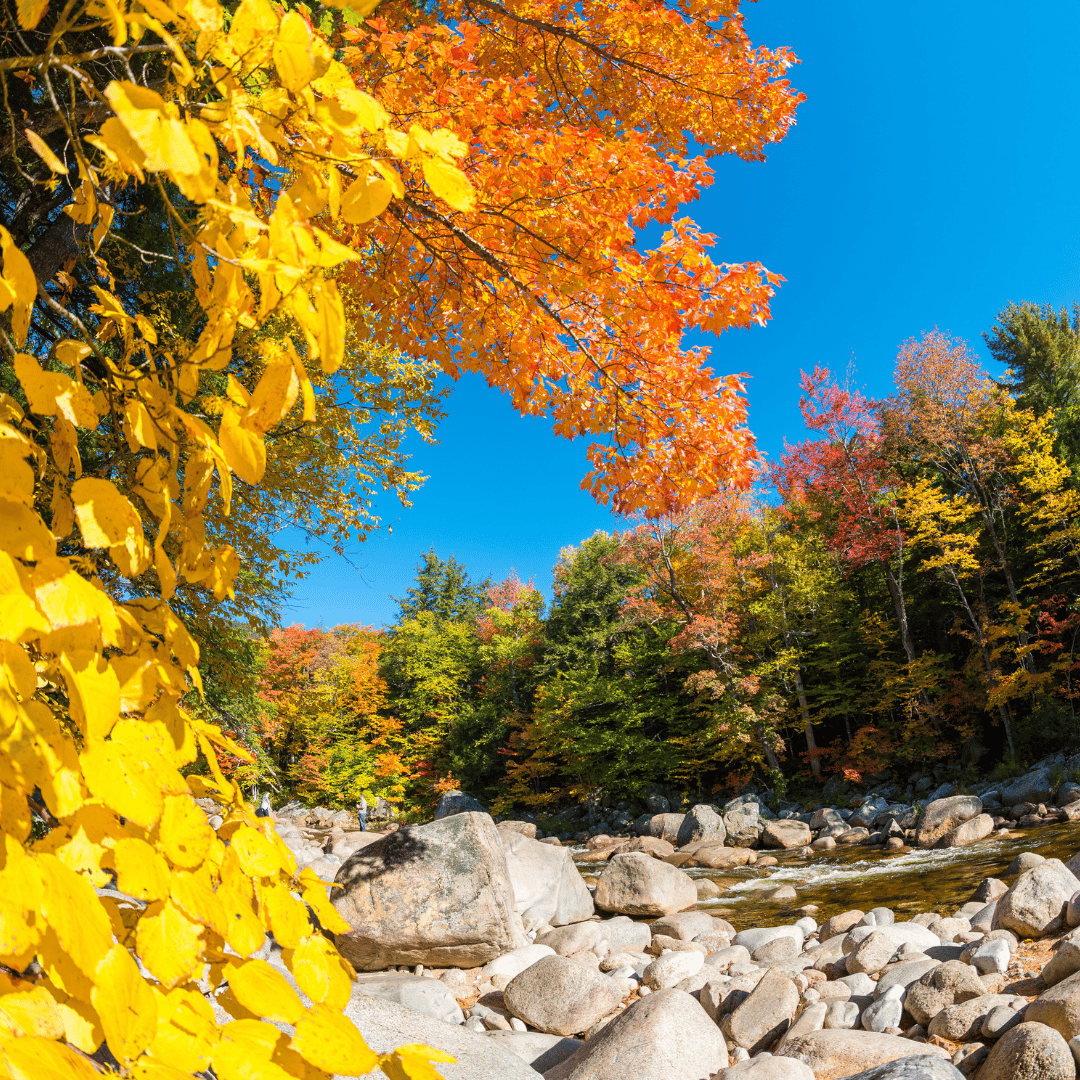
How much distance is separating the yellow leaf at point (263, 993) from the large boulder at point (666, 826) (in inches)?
608

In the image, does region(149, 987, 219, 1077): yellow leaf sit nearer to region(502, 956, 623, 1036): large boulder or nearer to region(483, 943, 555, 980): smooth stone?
region(502, 956, 623, 1036): large boulder

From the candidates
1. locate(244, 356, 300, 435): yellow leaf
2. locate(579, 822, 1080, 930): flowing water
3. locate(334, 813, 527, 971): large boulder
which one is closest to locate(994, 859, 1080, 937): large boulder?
locate(579, 822, 1080, 930): flowing water

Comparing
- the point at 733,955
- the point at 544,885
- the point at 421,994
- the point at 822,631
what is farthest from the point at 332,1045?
the point at 822,631

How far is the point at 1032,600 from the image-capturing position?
15.0m

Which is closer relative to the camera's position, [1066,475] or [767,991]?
[767,991]

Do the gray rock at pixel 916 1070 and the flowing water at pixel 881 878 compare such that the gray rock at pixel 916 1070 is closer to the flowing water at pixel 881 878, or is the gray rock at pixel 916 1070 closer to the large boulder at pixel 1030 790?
the flowing water at pixel 881 878

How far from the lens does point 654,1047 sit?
3344 mm

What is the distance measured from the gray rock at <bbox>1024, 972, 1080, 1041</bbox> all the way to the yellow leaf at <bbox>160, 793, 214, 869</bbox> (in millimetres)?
3808

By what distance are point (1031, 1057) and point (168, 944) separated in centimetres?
362

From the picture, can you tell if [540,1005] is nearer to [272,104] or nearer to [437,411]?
[272,104]

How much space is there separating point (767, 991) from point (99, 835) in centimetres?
488

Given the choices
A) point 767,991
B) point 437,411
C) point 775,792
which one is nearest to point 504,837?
point 767,991

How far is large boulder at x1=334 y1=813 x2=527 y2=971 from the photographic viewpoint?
5820 millimetres

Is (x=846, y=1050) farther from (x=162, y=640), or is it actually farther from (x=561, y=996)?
(x=162, y=640)
